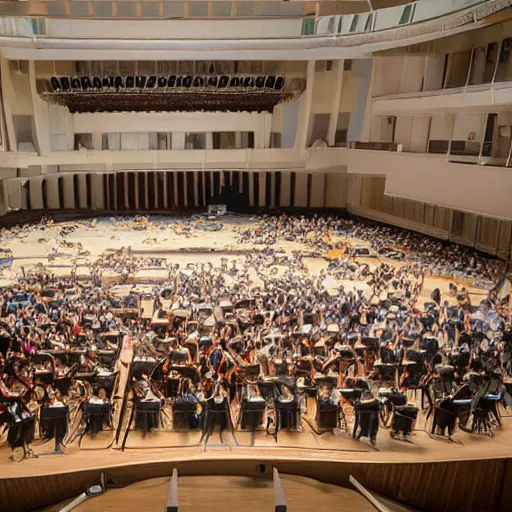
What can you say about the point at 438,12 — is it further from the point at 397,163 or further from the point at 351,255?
the point at 351,255

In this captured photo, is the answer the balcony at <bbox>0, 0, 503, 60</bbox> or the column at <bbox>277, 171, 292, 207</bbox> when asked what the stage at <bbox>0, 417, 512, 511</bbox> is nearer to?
the balcony at <bbox>0, 0, 503, 60</bbox>

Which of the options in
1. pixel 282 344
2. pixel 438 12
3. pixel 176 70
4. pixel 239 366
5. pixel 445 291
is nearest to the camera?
pixel 239 366

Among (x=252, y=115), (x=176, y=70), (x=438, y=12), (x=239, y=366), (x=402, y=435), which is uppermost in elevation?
(x=438, y=12)

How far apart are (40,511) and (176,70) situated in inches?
325

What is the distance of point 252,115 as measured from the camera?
10789mm

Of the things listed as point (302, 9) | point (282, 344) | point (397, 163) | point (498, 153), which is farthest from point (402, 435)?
point (302, 9)

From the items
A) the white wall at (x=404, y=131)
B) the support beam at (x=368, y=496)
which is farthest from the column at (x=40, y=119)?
the support beam at (x=368, y=496)

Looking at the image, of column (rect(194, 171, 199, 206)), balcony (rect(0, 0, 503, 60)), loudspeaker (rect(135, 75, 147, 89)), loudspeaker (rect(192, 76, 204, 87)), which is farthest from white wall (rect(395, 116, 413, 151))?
loudspeaker (rect(135, 75, 147, 89))

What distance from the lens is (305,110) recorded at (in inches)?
418

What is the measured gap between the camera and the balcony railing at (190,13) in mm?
8609

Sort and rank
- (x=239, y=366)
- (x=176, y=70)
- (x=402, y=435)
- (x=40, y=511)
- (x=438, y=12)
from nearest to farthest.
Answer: (x=40, y=511), (x=402, y=435), (x=239, y=366), (x=438, y=12), (x=176, y=70)

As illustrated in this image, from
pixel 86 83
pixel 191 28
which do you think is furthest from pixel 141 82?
pixel 191 28

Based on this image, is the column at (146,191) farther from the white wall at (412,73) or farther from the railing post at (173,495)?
the railing post at (173,495)

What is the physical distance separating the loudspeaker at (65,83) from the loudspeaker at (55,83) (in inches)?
2.2
